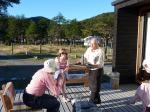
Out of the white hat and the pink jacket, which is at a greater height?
the white hat

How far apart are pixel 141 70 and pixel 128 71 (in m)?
0.46

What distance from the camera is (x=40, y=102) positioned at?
19.6 ft

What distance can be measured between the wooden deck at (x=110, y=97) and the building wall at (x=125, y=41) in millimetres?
606

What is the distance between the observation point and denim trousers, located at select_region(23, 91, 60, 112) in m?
5.97

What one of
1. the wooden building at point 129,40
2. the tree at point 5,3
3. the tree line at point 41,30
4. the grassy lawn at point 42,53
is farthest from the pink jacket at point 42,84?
the tree line at point 41,30

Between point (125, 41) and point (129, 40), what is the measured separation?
0.13 metres

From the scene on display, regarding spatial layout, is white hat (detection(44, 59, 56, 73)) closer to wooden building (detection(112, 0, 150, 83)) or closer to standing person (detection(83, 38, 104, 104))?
standing person (detection(83, 38, 104, 104))

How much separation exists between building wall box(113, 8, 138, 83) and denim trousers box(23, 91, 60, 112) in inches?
209

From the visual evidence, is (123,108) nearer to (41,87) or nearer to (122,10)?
(41,87)

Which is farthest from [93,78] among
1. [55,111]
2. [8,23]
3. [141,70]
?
[8,23]

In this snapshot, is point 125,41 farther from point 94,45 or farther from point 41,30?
point 41,30

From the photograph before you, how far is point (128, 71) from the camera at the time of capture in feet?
37.1

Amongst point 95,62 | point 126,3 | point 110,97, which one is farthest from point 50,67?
point 126,3

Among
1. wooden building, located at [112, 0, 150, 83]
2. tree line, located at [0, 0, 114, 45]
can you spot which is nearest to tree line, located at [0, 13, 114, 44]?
tree line, located at [0, 0, 114, 45]
